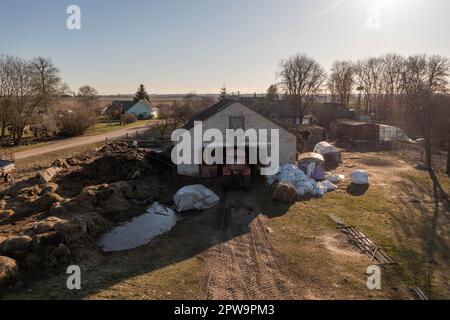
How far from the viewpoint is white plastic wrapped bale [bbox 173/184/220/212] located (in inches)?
668

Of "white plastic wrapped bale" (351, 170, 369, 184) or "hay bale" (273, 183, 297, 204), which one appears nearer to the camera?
"hay bale" (273, 183, 297, 204)

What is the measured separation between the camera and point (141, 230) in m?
14.6

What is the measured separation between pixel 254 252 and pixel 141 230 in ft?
17.8

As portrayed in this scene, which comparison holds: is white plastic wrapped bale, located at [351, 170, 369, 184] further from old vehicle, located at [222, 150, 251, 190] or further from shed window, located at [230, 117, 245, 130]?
shed window, located at [230, 117, 245, 130]

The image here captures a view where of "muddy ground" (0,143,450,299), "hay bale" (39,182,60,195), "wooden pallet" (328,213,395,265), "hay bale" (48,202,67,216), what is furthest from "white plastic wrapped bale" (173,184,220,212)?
"hay bale" (39,182,60,195)

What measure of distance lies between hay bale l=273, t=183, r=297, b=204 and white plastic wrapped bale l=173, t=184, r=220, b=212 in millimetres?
3298

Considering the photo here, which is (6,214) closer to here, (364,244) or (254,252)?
(254,252)

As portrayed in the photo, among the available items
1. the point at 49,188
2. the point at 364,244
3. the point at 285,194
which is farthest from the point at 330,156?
the point at 49,188

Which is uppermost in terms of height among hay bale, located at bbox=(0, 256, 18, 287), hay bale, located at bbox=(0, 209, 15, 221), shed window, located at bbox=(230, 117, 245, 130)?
shed window, located at bbox=(230, 117, 245, 130)

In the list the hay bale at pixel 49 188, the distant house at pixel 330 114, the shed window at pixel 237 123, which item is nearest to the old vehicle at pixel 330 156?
the shed window at pixel 237 123

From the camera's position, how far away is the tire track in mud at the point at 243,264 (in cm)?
962

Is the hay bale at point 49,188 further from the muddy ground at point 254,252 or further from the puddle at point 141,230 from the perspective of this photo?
the puddle at point 141,230

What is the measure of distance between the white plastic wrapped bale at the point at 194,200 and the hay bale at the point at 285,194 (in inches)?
130
